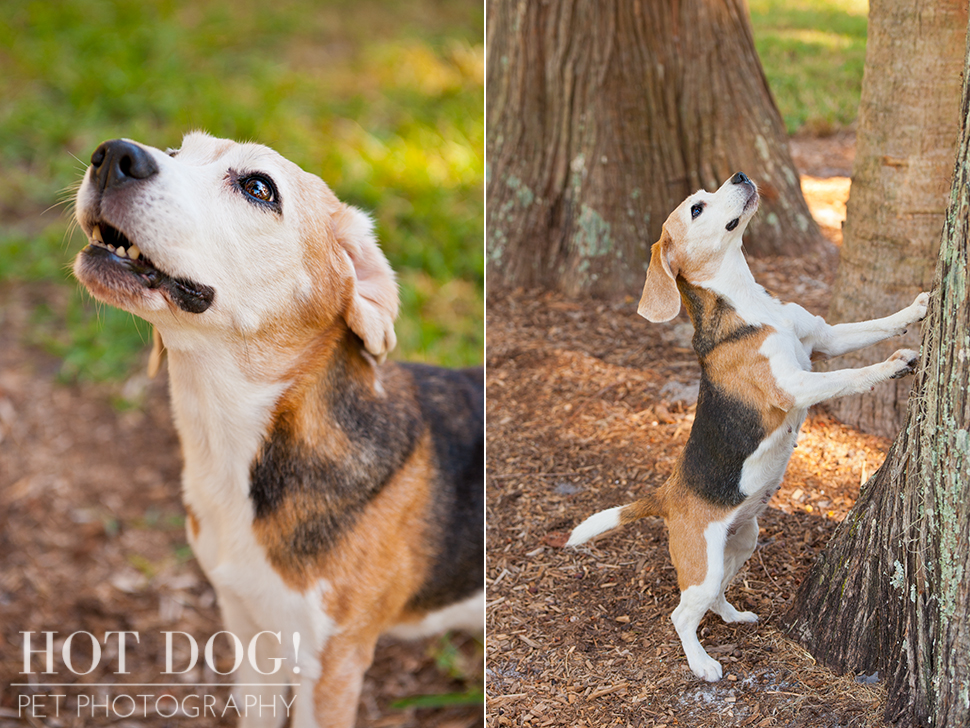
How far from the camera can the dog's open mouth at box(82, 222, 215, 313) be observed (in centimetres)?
195

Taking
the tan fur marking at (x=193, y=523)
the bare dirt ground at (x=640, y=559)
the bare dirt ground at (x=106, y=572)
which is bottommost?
the bare dirt ground at (x=106, y=572)

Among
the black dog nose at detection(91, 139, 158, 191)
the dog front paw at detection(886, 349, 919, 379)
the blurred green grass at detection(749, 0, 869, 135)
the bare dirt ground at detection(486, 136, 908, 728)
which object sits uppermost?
the blurred green grass at detection(749, 0, 869, 135)

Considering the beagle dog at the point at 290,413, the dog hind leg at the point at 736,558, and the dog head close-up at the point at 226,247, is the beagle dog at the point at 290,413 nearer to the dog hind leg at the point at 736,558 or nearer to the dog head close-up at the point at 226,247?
the dog head close-up at the point at 226,247

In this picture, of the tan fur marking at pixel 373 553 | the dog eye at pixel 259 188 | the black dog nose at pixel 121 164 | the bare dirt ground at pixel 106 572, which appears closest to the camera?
the black dog nose at pixel 121 164

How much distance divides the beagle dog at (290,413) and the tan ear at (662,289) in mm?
863

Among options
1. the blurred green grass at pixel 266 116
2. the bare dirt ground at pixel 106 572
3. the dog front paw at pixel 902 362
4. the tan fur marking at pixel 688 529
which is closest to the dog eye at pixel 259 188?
the tan fur marking at pixel 688 529

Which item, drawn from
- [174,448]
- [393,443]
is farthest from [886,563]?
[174,448]

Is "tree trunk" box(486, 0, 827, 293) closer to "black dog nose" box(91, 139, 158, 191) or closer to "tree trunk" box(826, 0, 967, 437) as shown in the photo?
"tree trunk" box(826, 0, 967, 437)

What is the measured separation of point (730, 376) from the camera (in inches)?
68.6

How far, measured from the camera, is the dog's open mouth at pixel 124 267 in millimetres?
1953

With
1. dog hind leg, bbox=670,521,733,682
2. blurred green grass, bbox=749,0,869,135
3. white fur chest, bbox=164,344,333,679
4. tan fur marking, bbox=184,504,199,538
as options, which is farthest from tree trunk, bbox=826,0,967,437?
tan fur marking, bbox=184,504,199,538

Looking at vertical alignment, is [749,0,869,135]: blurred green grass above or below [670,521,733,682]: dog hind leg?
above

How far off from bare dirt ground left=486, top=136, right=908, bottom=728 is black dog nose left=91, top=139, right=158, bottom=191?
1.21 metres

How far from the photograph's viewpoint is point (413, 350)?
188 inches
